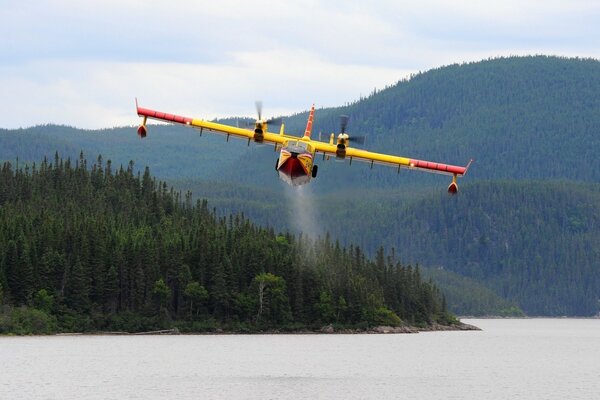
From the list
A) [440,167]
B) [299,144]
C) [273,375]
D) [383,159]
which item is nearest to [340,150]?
[299,144]

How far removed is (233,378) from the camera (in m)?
150

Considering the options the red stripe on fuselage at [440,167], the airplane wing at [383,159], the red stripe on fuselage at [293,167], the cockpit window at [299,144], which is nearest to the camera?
the red stripe on fuselage at [293,167]

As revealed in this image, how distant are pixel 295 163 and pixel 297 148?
148 centimetres

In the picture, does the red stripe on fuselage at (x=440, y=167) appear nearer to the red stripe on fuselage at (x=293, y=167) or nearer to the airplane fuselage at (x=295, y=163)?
the airplane fuselage at (x=295, y=163)

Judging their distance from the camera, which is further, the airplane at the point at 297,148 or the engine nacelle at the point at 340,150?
the engine nacelle at the point at 340,150

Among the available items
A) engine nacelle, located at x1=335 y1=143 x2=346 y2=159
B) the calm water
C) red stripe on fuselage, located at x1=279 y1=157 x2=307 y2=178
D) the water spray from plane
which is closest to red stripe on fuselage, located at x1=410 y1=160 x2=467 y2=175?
engine nacelle, located at x1=335 y1=143 x2=346 y2=159

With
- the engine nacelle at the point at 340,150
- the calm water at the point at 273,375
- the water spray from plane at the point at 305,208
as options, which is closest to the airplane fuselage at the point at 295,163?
the engine nacelle at the point at 340,150

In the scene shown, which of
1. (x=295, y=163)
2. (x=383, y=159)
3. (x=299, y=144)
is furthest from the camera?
(x=383, y=159)

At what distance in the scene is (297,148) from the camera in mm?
118375

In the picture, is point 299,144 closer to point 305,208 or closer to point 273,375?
point 305,208

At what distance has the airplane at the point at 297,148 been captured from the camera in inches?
4648

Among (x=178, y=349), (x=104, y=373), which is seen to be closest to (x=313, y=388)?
(x=104, y=373)

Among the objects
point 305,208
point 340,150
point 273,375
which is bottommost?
point 273,375

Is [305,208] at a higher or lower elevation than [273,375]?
higher
